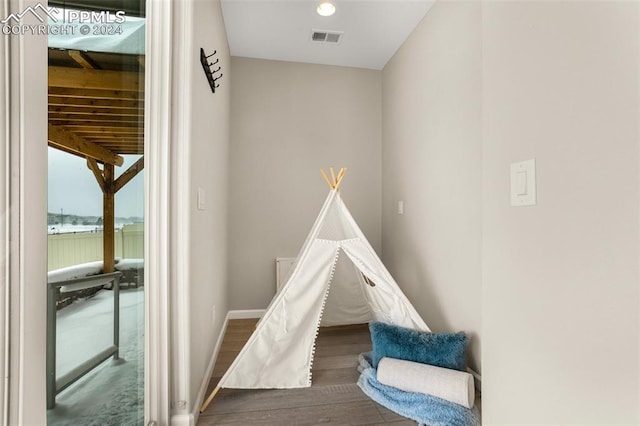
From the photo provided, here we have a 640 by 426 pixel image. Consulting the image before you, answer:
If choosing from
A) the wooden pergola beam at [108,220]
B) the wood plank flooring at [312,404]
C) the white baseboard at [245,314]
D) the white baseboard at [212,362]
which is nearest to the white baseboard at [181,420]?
the white baseboard at [212,362]

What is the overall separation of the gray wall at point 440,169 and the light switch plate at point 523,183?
107 centimetres

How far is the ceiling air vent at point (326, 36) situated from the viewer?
8.56 ft

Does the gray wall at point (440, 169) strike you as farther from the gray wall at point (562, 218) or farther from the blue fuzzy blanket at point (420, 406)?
the gray wall at point (562, 218)

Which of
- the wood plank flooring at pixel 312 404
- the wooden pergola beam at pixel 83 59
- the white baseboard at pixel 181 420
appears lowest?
the wood plank flooring at pixel 312 404

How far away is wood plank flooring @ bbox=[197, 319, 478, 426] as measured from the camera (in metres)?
1.51

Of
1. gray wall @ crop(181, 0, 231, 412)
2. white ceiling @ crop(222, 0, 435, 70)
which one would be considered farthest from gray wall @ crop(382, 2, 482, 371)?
gray wall @ crop(181, 0, 231, 412)

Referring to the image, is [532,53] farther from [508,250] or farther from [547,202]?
[508,250]

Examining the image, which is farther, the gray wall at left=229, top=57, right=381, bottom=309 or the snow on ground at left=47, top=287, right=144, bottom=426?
the gray wall at left=229, top=57, right=381, bottom=309

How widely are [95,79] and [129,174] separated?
1.10 feet

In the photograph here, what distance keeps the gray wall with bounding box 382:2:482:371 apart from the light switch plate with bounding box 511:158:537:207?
107cm

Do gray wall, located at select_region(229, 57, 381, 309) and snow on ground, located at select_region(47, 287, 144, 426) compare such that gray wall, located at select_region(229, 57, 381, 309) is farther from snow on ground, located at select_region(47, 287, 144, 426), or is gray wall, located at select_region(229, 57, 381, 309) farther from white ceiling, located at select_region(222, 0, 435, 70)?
snow on ground, located at select_region(47, 287, 144, 426)

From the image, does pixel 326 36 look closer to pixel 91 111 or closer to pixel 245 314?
pixel 91 111

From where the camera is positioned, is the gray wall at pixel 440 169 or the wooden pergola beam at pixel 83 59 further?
the gray wall at pixel 440 169

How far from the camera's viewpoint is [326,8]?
2.27 metres
